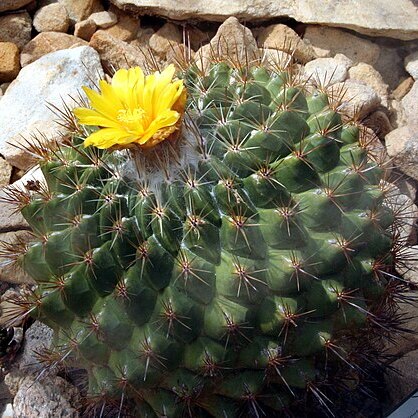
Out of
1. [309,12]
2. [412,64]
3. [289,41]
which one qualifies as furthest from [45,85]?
[412,64]

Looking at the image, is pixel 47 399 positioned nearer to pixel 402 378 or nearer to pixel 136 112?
pixel 136 112

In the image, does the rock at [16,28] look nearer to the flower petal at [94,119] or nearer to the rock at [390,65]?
the rock at [390,65]

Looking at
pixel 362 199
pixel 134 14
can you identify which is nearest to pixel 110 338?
pixel 362 199

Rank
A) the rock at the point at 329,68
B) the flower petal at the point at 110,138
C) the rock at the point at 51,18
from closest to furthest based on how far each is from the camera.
Result: the flower petal at the point at 110,138 → the rock at the point at 329,68 → the rock at the point at 51,18

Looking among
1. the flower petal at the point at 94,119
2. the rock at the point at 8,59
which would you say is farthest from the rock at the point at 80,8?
the flower petal at the point at 94,119

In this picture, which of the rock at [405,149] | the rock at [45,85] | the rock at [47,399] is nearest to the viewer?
the rock at [47,399]

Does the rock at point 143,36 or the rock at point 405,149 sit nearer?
the rock at point 405,149

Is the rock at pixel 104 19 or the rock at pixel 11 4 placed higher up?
the rock at pixel 104 19

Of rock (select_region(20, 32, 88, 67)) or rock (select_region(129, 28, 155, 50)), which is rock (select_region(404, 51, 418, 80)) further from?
rock (select_region(20, 32, 88, 67))
